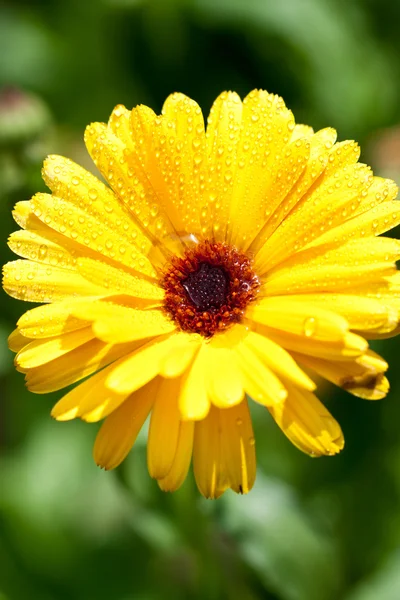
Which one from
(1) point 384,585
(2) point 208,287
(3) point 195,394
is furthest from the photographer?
(1) point 384,585

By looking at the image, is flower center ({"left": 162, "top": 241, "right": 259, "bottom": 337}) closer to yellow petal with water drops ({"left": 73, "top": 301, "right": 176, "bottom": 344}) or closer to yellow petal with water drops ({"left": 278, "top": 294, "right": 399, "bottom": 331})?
yellow petal with water drops ({"left": 73, "top": 301, "right": 176, "bottom": 344})

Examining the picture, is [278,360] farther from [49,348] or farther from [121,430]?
[49,348]

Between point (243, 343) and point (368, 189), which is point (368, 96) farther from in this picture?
point (243, 343)

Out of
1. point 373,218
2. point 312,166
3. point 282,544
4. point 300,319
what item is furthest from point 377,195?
point 282,544

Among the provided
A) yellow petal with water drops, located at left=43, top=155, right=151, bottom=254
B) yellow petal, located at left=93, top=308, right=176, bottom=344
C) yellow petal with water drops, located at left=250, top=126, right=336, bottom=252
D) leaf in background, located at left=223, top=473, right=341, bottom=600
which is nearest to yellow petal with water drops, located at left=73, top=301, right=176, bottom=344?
yellow petal, located at left=93, top=308, right=176, bottom=344

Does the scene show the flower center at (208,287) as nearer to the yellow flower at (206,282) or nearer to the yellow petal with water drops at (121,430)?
the yellow flower at (206,282)
